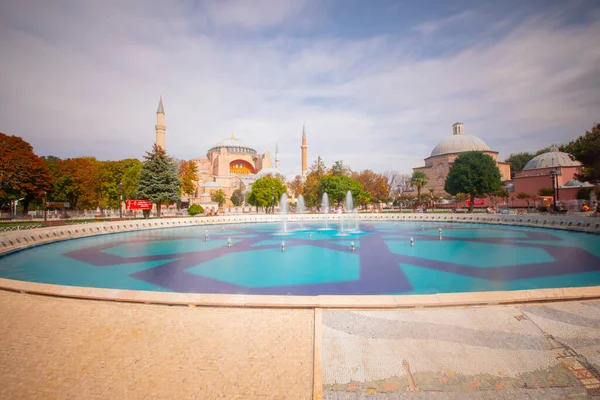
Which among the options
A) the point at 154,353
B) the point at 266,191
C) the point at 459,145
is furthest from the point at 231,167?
the point at 154,353

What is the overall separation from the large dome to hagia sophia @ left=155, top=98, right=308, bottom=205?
2627 centimetres

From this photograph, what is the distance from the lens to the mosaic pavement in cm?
304

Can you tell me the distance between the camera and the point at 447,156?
56.2 meters

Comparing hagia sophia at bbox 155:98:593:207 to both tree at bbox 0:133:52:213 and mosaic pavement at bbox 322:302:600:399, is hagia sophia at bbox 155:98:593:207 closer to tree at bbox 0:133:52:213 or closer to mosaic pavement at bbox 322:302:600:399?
tree at bbox 0:133:52:213

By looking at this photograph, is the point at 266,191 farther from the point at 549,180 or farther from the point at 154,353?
the point at 154,353

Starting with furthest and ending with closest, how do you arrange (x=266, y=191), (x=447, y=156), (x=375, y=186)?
(x=447, y=156) → (x=375, y=186) → (x=266, y=191)

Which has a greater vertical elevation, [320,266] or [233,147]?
[233,147]

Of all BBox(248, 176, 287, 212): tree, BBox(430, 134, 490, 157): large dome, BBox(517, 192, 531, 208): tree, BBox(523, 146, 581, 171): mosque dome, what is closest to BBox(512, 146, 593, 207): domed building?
BBox(523, 146, 581, 171): mosque dome

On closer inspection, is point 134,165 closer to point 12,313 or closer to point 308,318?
point 12,313

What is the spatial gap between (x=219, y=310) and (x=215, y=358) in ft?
4.28

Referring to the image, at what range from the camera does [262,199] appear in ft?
136

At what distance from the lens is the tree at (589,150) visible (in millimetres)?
21781

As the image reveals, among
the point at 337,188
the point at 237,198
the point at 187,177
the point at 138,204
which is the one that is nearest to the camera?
the point at 138,204

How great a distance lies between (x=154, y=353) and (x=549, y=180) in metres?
49.2
